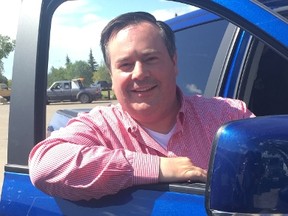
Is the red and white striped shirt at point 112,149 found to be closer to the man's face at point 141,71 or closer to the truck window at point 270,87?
the man's face at point 141,71

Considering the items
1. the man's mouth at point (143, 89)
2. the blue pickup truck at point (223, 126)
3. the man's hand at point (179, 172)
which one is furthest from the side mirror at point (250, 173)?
the man's mouth at point (143, 89)

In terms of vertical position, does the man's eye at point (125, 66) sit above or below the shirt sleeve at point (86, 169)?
above

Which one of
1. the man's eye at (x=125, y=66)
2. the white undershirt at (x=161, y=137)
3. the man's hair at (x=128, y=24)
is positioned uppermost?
the man's hair at (x=128, y=24)

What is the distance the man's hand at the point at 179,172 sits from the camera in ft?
5.58

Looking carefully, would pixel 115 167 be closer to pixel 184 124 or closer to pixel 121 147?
pixel 121 147

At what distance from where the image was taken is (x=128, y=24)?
2.00m

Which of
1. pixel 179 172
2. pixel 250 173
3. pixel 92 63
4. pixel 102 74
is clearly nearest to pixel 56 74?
pixel 92 63

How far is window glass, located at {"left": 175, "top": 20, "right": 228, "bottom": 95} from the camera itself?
3174 millimetres

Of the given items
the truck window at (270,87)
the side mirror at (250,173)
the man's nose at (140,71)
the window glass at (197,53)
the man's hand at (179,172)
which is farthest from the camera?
the window glass at (197,53)

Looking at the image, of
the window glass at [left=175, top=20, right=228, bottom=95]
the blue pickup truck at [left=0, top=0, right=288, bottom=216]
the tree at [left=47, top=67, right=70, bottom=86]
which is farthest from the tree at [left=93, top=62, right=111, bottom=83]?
the window glass at [left=175, top=20, right=228, bottom=95]

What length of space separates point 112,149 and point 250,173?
0.71m

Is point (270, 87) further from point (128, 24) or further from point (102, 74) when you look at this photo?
point (128, 24)

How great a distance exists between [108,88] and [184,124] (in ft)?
1.16

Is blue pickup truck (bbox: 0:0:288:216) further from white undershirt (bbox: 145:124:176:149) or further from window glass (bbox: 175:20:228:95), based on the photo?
white undershirt (bbox: 145:124:176:149)
